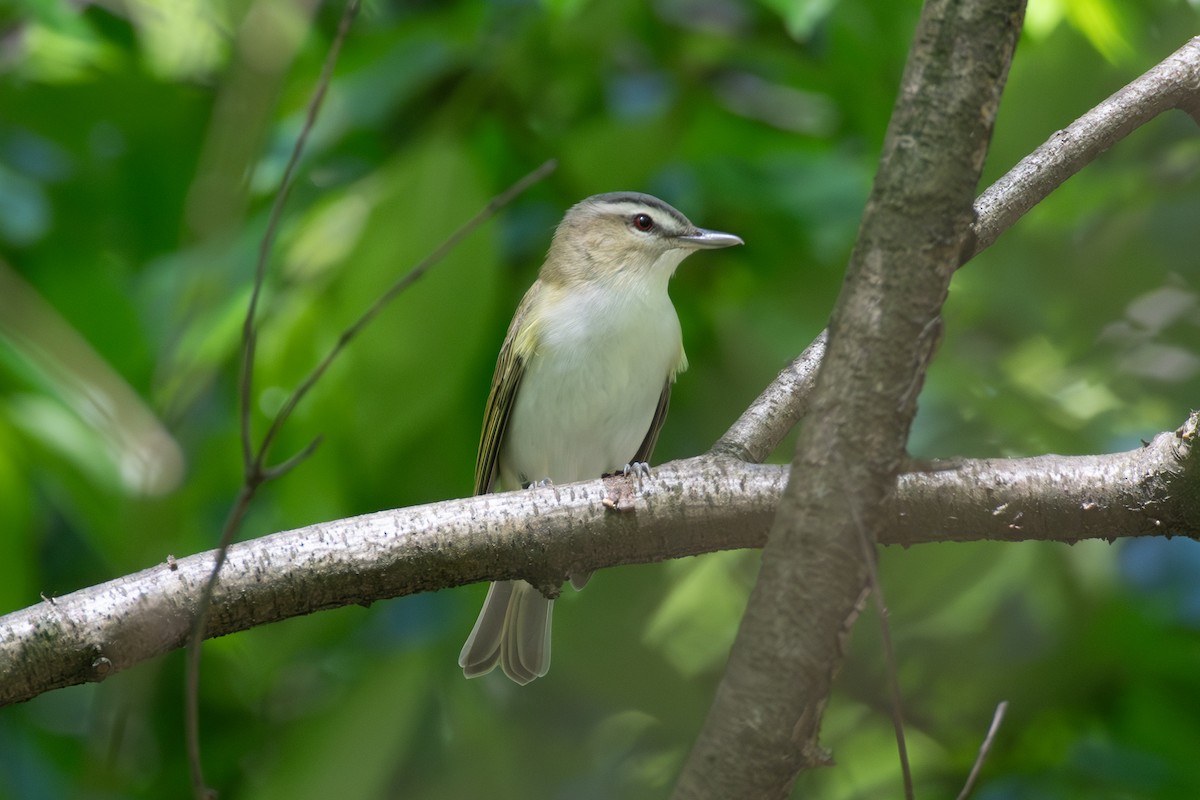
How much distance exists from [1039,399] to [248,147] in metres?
2.83

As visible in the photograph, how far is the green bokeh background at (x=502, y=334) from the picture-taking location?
11.6 feet

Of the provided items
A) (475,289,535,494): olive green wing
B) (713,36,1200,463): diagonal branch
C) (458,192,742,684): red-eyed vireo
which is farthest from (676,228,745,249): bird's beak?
(713,36,1200,463): diagonal branch

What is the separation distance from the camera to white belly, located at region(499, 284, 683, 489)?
4.65 meters

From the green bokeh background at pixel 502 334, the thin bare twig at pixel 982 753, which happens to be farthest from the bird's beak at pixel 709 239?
the thin bare twig at pixel 982 753

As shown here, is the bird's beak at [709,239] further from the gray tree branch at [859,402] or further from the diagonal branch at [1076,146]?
the gray tree branch at [859,402]

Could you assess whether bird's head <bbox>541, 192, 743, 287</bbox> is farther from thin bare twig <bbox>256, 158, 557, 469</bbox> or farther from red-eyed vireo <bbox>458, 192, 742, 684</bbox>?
thin bare twig <bbox>256, 158, 557, 469</bbox>

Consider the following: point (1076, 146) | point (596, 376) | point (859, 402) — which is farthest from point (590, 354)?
point (859, 402)

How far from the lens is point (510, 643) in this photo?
4.19 meters

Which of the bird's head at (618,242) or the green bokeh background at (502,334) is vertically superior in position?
the bird's head at (618,242)

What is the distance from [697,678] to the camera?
12.6 feet

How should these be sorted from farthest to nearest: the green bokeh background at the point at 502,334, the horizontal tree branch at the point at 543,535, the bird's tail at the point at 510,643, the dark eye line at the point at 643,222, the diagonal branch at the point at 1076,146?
the dark eye line at the point at 643,222
the bird's tail at the point at 510,643
the green bokeh background at the point at 502,334
the diagonal branch at the point at 1076,146
the horizontal tree branch at the point at 543,535

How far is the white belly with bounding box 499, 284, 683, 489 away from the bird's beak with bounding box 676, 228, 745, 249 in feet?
0.96

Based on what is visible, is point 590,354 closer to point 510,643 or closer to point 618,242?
point 618,242

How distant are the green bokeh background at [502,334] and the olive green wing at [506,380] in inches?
9.4
